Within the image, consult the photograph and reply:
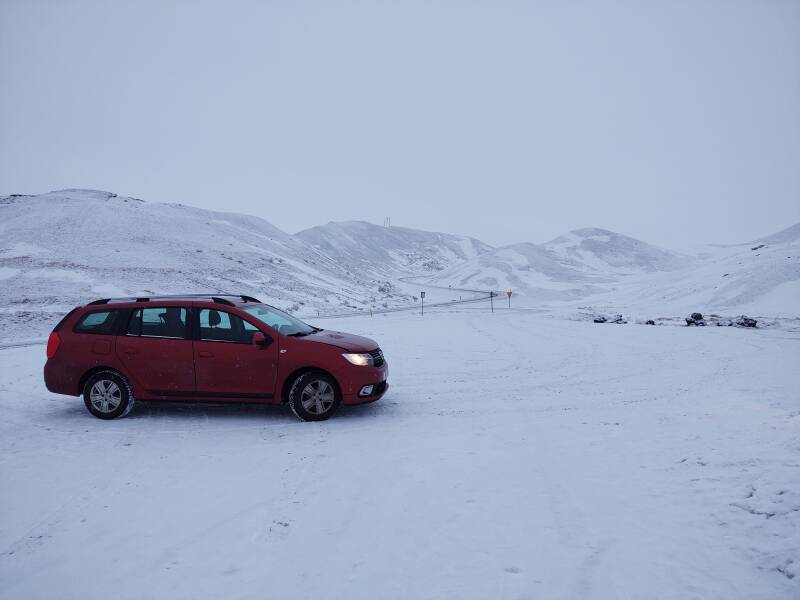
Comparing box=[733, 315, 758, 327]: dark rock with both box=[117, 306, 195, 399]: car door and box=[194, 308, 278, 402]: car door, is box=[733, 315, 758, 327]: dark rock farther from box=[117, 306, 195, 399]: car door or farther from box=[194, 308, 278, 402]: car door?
box=[117, 306, 195, 399]: car door

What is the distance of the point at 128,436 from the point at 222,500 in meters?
2.87

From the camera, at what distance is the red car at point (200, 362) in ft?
24.4

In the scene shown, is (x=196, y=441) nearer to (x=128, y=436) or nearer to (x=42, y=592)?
(x=128, y=436)

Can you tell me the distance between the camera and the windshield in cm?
786

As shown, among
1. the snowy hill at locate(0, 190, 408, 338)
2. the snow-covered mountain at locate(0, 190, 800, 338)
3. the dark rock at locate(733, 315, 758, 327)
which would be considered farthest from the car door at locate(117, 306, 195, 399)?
the dark rock at locate(733, 315, 758, 327)

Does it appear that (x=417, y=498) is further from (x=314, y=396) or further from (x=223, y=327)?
(x=223, y=327)

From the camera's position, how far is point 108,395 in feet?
25.1

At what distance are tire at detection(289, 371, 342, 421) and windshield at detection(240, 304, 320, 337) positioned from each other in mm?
813

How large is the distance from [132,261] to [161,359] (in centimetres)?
3833

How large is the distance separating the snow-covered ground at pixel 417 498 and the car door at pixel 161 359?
562 millimetres

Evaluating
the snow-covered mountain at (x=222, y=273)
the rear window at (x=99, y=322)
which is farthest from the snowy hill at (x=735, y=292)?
the rear window at (x=99, y=322)

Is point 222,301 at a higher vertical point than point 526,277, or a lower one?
lower

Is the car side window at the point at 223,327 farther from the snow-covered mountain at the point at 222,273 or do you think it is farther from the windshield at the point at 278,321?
the snow-covered mountain at the point at 222,273

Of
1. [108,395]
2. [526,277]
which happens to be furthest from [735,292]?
[108,395]
